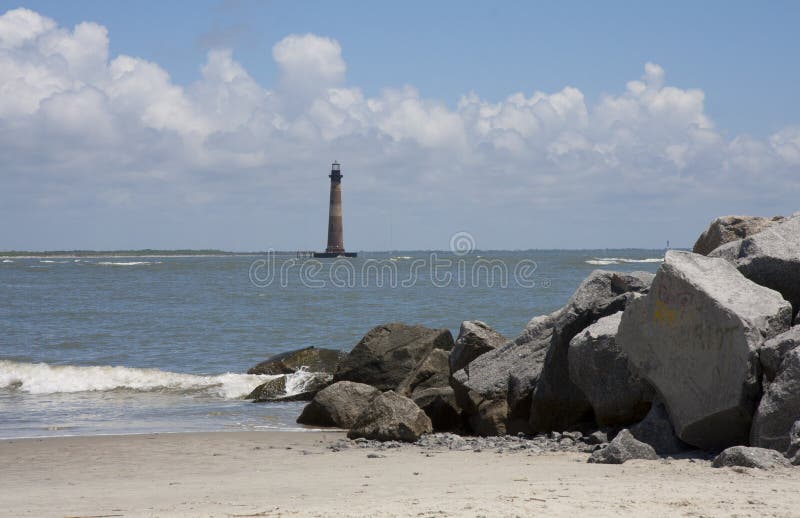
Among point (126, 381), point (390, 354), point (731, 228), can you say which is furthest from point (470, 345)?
point (126, 381)

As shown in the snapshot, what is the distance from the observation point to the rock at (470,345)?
12.9m

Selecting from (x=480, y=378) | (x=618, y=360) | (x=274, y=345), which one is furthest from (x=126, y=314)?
(x=618, y=360)

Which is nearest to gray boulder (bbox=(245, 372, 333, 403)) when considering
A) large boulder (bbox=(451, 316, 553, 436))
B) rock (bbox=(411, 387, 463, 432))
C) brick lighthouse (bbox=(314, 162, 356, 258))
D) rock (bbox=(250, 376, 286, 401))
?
rock (bbox=(250, 376, 286, 401))

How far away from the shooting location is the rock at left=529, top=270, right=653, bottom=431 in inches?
423

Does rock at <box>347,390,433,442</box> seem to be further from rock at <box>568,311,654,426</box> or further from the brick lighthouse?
the brick lighthouse

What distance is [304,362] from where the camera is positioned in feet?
58.4

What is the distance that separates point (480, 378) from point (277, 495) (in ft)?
15.6

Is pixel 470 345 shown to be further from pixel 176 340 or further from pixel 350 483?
pixel 176 340

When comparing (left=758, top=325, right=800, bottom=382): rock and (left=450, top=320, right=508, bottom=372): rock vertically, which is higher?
(left=758, top=325, right=800, bottom=382): rock

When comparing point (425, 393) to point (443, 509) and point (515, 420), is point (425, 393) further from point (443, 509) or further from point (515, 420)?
point (443, 509)

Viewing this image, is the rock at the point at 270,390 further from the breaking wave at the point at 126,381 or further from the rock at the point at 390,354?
the rock at the point at 390,354

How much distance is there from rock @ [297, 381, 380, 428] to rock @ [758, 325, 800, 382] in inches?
229

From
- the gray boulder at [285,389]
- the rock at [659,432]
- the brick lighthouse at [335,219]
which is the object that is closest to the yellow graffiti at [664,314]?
the rock at [659,432]

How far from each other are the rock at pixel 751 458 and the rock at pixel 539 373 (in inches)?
111
